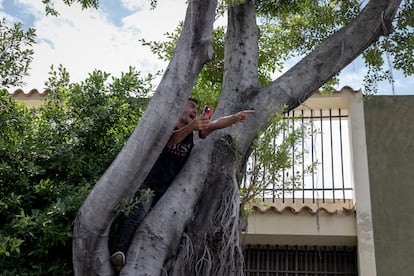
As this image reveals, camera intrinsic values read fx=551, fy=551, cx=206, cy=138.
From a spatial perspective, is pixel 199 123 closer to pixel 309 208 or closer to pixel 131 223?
pixel 131 223

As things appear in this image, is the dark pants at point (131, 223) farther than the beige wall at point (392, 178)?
No

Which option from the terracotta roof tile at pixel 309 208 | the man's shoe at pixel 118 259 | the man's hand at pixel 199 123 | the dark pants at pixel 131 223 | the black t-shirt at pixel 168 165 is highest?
the terracotta roof tile at pixel 309 208

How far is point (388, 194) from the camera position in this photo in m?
7.34

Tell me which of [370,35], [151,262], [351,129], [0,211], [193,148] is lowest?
[151,262]

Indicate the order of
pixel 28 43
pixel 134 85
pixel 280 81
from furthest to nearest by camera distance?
pixel 134 85
pixel 28 43
pixel 280 81

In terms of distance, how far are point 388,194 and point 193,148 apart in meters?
4.47

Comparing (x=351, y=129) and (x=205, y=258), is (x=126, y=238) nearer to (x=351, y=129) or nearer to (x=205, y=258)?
(x=205, y=258)

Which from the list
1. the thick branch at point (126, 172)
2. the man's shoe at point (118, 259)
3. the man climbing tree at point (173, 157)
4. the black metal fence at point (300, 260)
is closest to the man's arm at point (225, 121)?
the man climbing tree at point (173, 157)

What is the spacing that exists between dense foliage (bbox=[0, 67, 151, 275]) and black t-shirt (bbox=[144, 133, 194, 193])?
560 mm

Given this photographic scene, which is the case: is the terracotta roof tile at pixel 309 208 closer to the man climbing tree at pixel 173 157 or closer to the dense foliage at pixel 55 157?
the dense foliage at pixel 55 157

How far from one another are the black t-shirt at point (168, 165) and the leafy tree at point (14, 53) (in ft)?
4.97

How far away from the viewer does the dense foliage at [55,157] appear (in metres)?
3.72

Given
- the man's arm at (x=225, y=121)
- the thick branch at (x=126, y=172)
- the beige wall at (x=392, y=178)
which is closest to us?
the thick branch at (x=126, y=172)

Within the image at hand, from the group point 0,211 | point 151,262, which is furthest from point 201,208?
point 0,211
